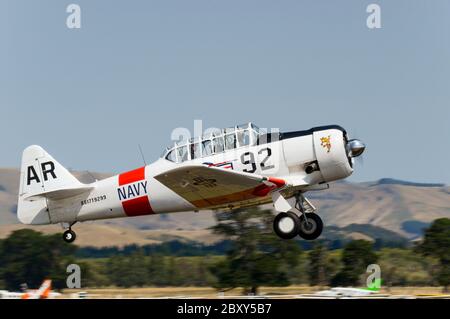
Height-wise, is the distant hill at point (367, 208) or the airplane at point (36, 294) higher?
the airplane at point (36, 294)

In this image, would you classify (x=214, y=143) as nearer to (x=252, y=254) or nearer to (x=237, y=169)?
(x=237, y=169)

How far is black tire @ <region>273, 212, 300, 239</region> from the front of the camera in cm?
1742

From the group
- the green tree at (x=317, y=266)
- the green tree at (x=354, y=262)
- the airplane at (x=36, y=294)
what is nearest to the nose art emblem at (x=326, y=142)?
the airplane at (x=36, y=294)

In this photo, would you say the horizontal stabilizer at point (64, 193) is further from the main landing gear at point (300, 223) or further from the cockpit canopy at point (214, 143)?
the main landing gear at point (300, 223)

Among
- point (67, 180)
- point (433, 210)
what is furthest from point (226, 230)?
point (433, 210)

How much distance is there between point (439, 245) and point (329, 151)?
2493 centimetres

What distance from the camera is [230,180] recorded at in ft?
56.2

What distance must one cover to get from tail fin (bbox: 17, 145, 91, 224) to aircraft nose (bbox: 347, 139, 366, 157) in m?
6.22

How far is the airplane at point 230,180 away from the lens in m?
17.0

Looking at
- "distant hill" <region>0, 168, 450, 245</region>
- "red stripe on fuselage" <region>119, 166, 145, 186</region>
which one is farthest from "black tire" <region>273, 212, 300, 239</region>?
"distant hill" <region>0, 168, 450, 245</region>

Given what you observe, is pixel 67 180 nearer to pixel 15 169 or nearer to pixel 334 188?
pixel 15 169

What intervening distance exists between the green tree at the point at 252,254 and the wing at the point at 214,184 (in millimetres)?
15485

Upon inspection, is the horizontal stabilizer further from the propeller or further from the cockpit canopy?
the propeller
